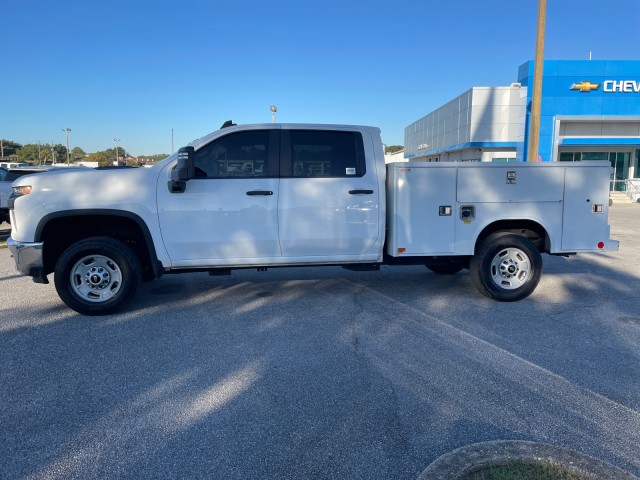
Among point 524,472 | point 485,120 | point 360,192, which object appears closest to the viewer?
point 524,472

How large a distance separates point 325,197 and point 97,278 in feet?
9.28

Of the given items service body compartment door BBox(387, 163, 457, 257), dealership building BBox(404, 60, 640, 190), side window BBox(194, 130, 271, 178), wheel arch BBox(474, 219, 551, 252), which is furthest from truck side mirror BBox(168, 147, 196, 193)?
dealership building BBox(404, 60, 640, 190)

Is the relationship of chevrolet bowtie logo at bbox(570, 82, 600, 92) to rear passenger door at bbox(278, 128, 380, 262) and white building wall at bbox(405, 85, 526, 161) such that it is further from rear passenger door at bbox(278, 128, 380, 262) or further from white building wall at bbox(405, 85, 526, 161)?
rear passenger door at bbox(278, 128, 380, 262)

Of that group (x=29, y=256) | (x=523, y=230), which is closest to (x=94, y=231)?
(x=29, y=256)

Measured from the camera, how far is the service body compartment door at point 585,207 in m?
6.35

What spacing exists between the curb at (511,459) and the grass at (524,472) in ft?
0.10

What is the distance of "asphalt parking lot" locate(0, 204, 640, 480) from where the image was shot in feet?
9.96

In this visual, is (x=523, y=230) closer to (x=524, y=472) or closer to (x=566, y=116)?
(x=524, y=472)

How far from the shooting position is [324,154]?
6.16 metres

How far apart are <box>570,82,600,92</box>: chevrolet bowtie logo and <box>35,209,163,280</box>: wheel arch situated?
33.7 m

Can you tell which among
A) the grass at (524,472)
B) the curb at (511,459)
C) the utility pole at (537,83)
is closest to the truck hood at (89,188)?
the curb at (511,459)

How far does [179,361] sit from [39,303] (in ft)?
10.3

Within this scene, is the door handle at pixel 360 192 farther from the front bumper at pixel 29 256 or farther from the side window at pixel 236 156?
the front bumper at pixel 29 256

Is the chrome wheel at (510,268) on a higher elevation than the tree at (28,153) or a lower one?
lower
